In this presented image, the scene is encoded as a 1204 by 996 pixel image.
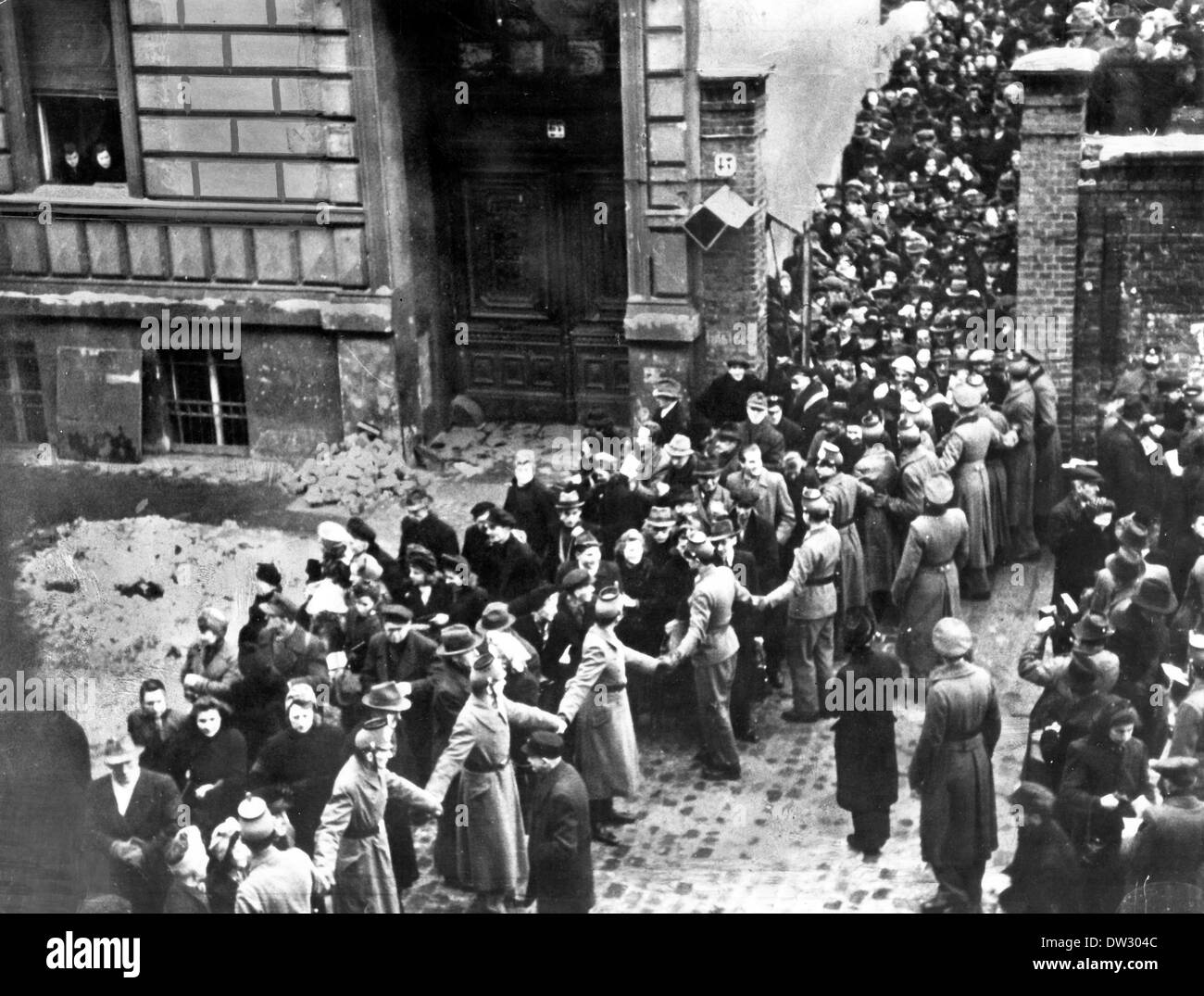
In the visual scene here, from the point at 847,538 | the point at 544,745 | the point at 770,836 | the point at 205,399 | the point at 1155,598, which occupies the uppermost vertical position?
the point at 205,399

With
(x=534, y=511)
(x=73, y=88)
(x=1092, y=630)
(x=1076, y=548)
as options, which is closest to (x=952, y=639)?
(x=1092, y=630)

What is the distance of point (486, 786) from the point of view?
479 inches

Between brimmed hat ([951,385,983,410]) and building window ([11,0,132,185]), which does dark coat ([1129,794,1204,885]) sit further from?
building window ([11,0,132,185])

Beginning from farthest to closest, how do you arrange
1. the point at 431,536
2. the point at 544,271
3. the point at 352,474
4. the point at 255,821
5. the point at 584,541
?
1. the point at 544,271
2. the point at 352,474
3. the point at 431,536
4. the point at 584,541
5. the point at 255,821

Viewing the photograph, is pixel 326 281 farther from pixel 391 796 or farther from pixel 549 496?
pixel 391 796

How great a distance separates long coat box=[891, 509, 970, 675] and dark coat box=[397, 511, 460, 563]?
11.2 feet

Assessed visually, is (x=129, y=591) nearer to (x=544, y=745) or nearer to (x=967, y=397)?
(x=544, y=745)

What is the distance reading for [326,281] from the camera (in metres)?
14.9

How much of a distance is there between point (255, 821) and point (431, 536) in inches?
112

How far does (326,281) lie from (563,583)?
3759 millimetres

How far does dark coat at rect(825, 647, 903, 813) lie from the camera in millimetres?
12070

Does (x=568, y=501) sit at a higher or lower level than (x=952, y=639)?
higher

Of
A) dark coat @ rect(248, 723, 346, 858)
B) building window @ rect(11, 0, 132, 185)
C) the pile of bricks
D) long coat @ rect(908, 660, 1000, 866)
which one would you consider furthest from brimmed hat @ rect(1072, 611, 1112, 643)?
building window @ rect(11, 0, 132, 185)
